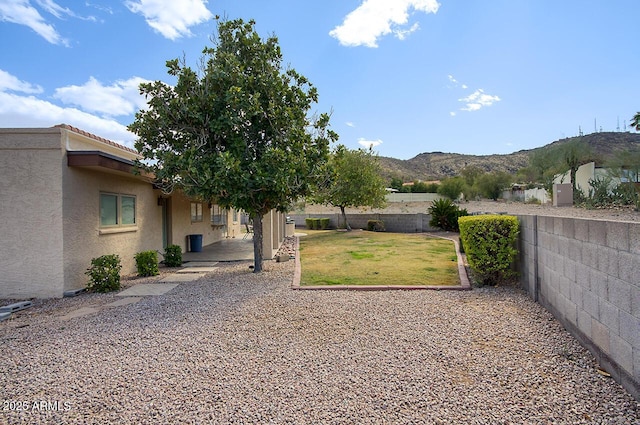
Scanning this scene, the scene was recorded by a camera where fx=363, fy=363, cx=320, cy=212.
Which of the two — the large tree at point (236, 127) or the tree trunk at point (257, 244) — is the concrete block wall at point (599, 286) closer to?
the large tree at point (236, 127)

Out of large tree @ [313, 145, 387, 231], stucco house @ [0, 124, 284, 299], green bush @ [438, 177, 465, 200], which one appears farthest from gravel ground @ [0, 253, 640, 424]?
green bush @ [438, 177, 465, 200]

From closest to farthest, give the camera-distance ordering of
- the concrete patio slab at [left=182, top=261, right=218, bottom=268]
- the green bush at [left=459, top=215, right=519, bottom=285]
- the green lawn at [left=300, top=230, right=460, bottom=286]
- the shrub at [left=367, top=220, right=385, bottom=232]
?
the green bush at [left=459, top=215, right=519, bottom=285] < the green lawn at [left=300, top=230, right=460, bottom=286] < the concrete patio slab at [left=182, top=261, right=218, bottom=268] < the shrub at [left=367, top=220, right=385, bottom=232]

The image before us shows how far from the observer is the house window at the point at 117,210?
8.92 m

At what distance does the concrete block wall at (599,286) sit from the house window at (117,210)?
30.9ft

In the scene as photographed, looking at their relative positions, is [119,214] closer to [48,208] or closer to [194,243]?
[48,208]

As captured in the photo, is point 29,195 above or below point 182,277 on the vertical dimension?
above

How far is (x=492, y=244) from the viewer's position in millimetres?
7234

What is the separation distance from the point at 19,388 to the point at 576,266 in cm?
626

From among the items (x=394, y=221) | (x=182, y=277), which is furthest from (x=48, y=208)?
(x=394, y=221)

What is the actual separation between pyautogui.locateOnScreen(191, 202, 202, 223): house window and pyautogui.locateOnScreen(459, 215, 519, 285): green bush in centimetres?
1222

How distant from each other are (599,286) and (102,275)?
8685 mm

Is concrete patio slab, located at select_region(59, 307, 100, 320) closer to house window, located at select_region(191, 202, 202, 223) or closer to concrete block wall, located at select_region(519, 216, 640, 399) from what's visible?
concrete block wall, located at select_region(519, 216, 640, 399)

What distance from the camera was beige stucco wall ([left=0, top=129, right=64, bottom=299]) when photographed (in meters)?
7.24

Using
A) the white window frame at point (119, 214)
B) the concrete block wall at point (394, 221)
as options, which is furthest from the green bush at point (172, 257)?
the concrete block wall at point (394, 221)
